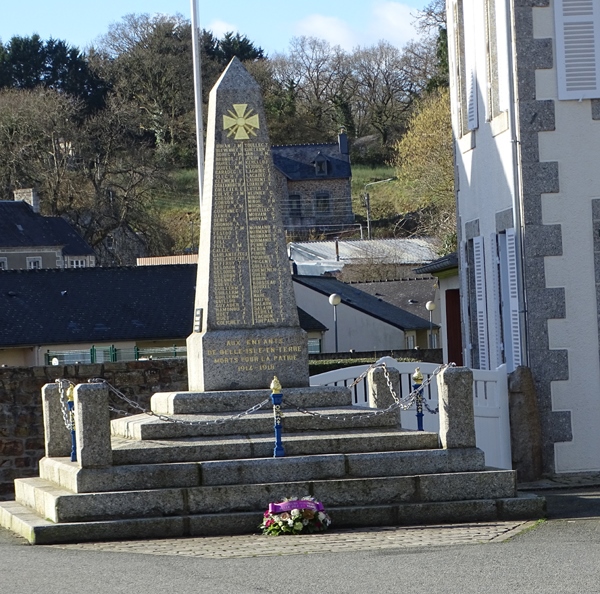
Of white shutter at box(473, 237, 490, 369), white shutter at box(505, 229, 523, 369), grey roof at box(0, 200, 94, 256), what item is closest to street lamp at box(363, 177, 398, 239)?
grey roof at box(0, 200, 94, 256)

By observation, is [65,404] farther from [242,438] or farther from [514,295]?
[514,295]

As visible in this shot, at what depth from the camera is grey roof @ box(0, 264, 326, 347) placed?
44.3 meters

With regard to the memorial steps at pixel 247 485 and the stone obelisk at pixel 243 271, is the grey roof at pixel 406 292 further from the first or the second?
the memorial steps at pixel 247 485

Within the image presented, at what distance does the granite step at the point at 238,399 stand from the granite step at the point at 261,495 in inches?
59.9

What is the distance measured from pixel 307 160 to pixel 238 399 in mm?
73327

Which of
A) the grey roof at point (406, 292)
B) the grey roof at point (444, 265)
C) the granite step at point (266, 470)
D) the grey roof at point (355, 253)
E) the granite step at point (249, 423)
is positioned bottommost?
the granite step at point (266, 470)

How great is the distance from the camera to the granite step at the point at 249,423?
40.3ft

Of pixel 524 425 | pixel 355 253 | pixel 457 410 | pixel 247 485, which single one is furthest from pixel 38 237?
pixel 247 485

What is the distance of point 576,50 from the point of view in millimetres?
15641

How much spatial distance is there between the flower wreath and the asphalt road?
3.76 feet

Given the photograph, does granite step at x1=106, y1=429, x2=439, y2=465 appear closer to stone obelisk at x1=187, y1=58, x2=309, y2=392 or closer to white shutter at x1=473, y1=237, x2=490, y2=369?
stone obelisk at x1=187, y1=58, x2=309, y2=392

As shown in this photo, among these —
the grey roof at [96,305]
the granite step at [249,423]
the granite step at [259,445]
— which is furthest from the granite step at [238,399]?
the grey roof at [96,305]

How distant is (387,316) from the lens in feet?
171

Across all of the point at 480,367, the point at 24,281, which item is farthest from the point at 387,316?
the point at 480,367
